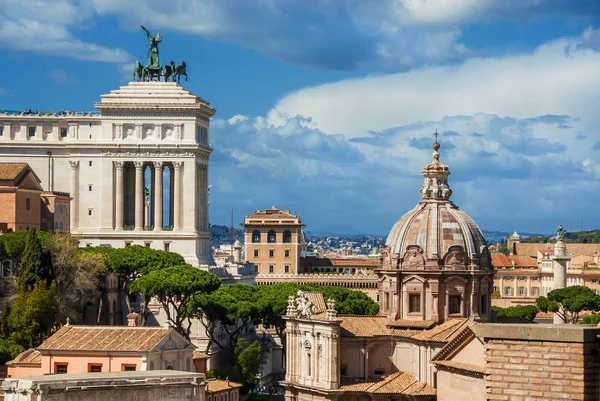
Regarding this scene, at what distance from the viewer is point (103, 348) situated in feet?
250

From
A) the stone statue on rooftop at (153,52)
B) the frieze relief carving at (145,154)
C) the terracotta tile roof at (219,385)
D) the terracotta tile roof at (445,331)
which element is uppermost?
the stone statue on rooftop at (153,52)

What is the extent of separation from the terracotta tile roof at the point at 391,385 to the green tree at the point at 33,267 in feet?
74.9

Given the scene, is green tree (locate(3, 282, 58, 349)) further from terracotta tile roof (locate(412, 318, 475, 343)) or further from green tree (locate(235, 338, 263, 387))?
terracotta tile roof (locate(412, 318, 475, 343))

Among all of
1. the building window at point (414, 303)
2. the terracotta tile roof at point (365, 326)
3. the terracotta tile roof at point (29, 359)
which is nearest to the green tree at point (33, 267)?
the terracotta tile roof at point (29, 359)

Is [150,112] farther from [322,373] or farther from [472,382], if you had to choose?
[472,382]

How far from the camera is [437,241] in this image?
93.4 meters

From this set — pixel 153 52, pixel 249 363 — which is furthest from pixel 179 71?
pixel 249 363

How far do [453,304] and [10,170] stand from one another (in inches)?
1783

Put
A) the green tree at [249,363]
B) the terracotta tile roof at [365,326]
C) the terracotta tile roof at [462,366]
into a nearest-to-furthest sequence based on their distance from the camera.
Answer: the terracotta tile roof at [462,366] < the terracotta tile roof at [365,326] < the green tree at [249,363]

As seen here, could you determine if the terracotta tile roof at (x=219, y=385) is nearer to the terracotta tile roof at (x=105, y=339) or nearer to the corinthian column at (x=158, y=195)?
the terracotta tile roof at (x=105, y=339)

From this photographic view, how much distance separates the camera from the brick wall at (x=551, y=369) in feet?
102

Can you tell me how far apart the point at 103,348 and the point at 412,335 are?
72.3 ft

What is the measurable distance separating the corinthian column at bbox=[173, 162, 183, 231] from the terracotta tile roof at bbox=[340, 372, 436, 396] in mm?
51541

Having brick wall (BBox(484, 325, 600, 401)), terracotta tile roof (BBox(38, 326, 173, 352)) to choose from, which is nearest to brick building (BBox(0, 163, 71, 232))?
terracotta tile roof (BBox(38, 326, 173, 352))
